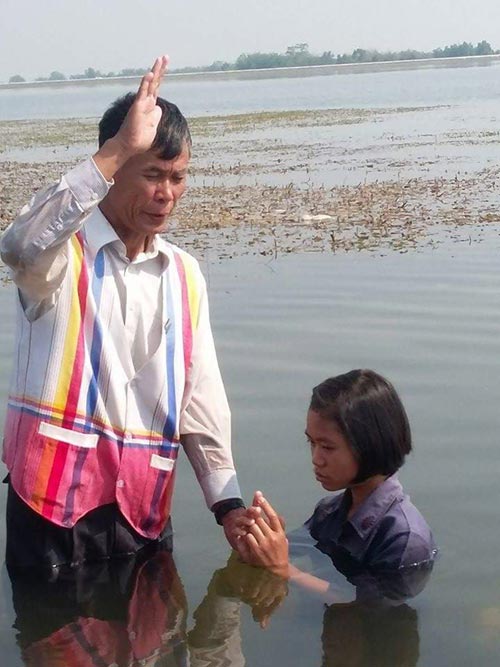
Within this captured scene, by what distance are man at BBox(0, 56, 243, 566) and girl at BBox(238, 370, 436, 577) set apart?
1.51 feet

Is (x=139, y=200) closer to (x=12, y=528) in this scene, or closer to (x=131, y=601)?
(x=12, y=528)

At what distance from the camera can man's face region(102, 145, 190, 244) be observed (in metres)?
3.75

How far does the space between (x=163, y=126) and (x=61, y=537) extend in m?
1.45

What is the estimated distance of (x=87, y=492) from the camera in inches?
153

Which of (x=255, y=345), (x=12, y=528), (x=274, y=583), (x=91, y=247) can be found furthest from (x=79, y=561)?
(x=255, y=345)

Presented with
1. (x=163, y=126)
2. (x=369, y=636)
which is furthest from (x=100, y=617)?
(x=163, y=126)

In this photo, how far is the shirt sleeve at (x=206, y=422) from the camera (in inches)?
162

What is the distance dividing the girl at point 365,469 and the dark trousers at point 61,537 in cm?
45

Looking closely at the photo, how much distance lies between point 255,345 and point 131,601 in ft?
12.9

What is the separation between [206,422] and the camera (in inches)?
163

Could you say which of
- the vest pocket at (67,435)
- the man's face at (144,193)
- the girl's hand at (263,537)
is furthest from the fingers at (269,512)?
the man's face at (144,193)

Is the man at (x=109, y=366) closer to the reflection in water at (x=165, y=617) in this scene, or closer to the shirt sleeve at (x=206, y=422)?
the shirt sleeve at (x=206, y=422)

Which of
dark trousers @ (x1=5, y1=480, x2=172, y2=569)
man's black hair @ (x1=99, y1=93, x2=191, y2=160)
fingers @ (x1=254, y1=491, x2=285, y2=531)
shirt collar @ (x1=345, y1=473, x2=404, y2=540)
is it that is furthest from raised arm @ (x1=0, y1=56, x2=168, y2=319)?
shirt collar @ (x1=345, y1=473, x2=404, y2=540)

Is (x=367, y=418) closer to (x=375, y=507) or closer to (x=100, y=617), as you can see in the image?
(x=375, y=507)
